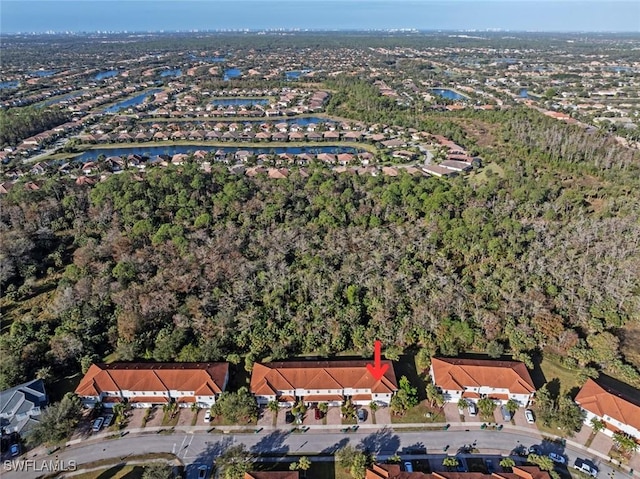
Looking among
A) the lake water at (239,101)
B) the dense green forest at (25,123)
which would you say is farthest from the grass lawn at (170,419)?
the lake water at (239,101)

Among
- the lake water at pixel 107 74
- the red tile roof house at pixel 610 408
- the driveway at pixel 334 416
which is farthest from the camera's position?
the lake water at pixel 107 74

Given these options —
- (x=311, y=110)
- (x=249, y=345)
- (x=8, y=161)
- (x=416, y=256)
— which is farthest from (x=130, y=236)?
(x=311, y=110)

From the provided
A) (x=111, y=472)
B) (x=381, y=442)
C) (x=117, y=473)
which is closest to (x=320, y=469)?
(x=381, y=442)

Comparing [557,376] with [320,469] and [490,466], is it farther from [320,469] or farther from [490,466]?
[320,469]

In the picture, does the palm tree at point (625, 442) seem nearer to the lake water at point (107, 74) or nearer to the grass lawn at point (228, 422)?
the grass lawn at point (228, 422)

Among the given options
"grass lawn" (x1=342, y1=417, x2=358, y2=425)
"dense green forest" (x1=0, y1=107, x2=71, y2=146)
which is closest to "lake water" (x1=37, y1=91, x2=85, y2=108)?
"dense green forest" (x1=0, y1=107, x2=71, y2=146)

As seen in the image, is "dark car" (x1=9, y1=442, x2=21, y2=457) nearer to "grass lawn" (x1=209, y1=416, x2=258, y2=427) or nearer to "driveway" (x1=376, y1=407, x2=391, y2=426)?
"grass lawn" (x1=209, y1=416, x2=258, y2=427)

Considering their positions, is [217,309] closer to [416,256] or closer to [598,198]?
[416,256]
